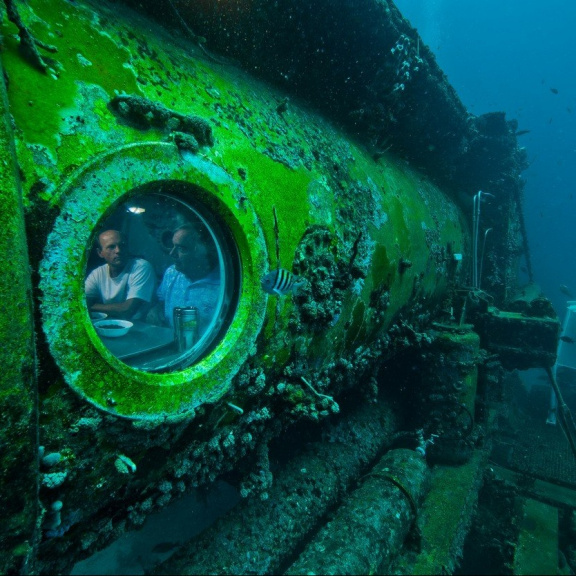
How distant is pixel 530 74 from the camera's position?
6912 cm

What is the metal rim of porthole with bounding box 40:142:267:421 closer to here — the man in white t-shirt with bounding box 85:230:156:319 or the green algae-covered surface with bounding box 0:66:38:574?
the green algae-covered surface with bounding box 0:66:38:574

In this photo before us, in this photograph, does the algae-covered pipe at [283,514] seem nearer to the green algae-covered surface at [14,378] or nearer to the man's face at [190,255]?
the green algae-covered surface at [14,378]

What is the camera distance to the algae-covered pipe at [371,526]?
7.43 ft

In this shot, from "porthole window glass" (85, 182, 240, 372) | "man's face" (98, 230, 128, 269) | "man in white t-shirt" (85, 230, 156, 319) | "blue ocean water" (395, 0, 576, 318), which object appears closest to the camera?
"porthole window glass" (85, 182, 240, 372)

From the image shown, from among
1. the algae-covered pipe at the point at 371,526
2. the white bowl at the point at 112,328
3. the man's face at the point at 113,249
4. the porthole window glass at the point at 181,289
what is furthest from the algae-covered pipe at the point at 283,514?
the man's face at the point at 113,249

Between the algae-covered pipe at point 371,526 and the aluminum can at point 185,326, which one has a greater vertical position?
the aluminum can at point 185,326

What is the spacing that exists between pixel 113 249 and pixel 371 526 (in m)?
3.61

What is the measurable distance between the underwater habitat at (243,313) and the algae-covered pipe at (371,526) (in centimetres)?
2

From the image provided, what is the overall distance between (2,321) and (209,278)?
1429 millimetres

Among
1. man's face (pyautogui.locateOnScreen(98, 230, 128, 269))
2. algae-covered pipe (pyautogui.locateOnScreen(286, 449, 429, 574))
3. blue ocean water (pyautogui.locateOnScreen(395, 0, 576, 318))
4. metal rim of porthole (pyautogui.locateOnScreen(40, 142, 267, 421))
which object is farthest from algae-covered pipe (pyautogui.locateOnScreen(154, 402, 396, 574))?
blue ocean water (pyautogui.locateOnScreen(395, 0, 576, 318))

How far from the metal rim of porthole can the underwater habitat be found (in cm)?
1

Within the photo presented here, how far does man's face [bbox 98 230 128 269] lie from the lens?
3.78 m

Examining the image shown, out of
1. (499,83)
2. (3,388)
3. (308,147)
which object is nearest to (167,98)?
(308,147)

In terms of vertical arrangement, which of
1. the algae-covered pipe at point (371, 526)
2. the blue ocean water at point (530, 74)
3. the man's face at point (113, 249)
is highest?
the blue ocean water at point (530, 74)
